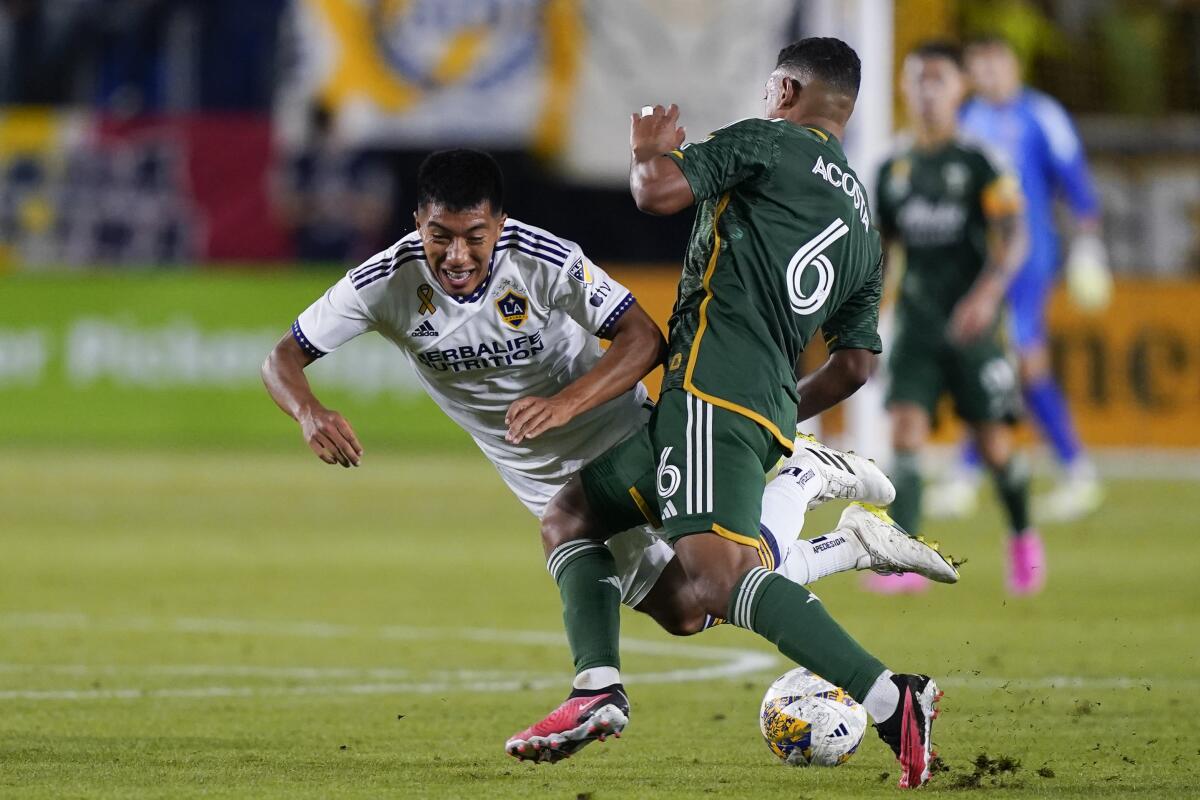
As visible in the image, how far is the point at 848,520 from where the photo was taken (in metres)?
6.11

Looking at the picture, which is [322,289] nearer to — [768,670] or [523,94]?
[523,94]

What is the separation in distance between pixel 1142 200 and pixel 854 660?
633 inches

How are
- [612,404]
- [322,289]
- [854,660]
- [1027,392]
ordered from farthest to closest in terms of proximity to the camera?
[322,289] < [1027,392] < [612,404] < [854,660]

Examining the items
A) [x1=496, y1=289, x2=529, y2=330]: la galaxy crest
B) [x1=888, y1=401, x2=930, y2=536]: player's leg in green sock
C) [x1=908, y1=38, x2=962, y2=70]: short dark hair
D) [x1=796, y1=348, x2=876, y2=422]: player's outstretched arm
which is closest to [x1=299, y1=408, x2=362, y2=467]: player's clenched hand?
[x1=496, y1=289, x2=529, y2=330]: la galaxy crest

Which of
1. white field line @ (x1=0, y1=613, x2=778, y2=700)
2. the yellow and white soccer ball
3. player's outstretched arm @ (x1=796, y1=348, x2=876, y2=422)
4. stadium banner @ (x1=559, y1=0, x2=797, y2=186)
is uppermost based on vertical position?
stadium banner @ (x1=559, y1=0, x2=797, y2=186)

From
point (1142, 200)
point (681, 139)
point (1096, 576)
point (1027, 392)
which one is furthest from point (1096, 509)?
point (681, 139)

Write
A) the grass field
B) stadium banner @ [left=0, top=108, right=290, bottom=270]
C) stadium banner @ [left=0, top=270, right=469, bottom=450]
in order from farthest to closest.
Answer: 1. stadium banner @ [left=0, top=108, right=290, bottom=270]
2. stadium banner @ [left=0, top=270, right=469, bottom=450]
3. the grass field

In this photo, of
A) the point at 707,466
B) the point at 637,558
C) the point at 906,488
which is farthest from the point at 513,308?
the point at 906,488

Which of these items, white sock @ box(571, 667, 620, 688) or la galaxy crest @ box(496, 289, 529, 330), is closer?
white sock @ box(571, 667, 620, 688)

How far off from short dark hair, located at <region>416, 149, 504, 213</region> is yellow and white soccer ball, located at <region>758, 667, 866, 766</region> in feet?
4.83

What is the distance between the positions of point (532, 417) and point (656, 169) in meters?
0.73

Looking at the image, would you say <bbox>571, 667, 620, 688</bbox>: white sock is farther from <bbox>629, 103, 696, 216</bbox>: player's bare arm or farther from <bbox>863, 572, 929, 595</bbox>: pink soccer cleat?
<bbox>863, 572, 929, 595</bbox>: pink soccer cleat

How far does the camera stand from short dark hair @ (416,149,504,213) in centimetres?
530

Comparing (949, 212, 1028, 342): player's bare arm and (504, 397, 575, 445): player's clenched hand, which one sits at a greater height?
(949, 212, 1028, 342): player's bare arm
